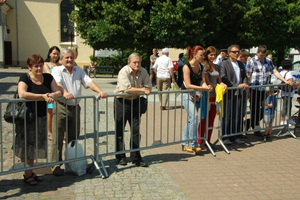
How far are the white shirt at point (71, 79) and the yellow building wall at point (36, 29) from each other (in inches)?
1267

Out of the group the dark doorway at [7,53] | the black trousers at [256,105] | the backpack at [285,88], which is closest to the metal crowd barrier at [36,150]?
the black trousers at [256,105]

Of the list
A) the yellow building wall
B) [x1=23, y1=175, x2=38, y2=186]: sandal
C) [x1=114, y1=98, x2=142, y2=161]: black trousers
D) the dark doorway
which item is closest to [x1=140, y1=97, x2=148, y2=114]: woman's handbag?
[x1=114, y1=98, x2=142, y2=161]: black trousers

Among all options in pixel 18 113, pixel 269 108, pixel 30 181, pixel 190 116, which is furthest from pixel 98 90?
pixel 269 108

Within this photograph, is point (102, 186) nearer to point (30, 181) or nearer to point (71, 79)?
point (30, 181)

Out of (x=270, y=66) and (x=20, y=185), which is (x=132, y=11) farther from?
(x=20, y=185)

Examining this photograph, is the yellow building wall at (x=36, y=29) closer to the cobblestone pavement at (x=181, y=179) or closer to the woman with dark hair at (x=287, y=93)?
the woman with dark hair at (x=287, y=93)

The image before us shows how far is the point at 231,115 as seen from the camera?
6.85m

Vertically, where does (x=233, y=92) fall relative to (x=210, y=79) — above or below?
below

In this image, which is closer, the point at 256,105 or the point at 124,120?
the point at 124,120

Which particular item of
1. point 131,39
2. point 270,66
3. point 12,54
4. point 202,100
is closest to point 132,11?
point 131,39

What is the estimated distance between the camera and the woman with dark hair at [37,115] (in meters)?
4.56

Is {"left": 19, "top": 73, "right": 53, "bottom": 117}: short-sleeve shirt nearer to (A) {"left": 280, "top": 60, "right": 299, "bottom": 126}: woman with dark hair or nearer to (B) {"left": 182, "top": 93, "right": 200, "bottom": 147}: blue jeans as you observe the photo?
(B) {"left": 182, "top": 93, "right": 200, "bottom": 147}: blue jeans

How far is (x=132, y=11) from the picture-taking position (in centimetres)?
1744

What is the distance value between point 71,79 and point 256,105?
13.6 feet
